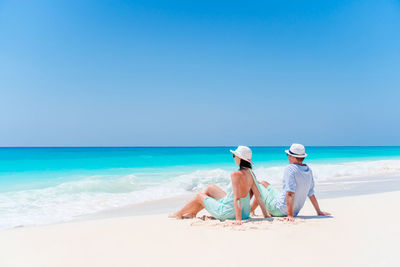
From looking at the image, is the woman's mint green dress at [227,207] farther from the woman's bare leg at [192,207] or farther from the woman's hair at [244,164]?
the woman's hair at [244,164]

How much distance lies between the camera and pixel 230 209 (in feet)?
16.2

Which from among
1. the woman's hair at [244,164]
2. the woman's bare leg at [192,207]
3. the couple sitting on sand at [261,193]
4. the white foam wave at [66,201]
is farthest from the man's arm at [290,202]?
the white foam wave at [66,201]

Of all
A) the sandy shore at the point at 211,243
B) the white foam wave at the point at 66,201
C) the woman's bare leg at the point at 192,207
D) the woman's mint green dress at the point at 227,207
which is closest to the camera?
the sandy shore at the point at 211,243

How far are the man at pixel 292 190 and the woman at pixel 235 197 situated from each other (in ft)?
0.55

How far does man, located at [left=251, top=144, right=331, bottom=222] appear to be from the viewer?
15.7 feet

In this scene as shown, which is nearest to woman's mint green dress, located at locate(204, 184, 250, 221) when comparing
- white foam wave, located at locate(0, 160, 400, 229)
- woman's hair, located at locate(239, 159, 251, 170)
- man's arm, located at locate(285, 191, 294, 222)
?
woman's hair, located at locate(239, 159, 251, 170)

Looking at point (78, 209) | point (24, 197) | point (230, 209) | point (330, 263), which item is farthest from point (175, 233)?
point (24, 197)

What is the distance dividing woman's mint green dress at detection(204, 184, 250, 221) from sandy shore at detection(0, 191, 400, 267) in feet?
0.53

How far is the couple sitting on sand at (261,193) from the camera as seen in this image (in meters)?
4.70

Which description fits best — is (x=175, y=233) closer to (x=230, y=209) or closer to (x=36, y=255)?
(x=230, y=209)

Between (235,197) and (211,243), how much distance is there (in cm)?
96

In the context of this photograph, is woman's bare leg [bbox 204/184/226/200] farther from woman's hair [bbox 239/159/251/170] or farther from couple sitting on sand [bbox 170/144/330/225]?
woman's hair [bbox 239/159/251/170]

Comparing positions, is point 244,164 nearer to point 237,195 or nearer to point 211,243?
point 237,195

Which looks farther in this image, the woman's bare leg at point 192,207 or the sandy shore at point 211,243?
the woman's bare leg at point 192,207
